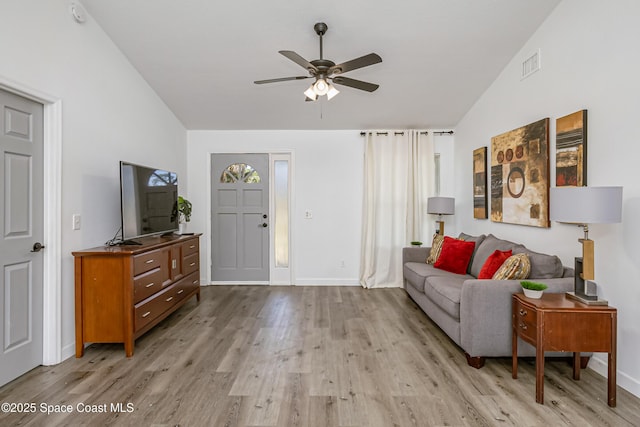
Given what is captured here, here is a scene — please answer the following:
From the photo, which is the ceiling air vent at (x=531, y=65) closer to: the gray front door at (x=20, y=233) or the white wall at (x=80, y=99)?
the white wall at (x=80, y=99)

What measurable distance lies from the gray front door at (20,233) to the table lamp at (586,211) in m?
3.86

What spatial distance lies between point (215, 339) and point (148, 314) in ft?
2.15

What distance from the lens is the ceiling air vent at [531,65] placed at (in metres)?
3.17

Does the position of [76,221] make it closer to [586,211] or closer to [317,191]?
[317,191]

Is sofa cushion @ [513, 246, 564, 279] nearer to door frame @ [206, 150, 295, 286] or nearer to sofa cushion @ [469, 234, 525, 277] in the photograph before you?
sofa cushion @ [469, 234, 525, 277]

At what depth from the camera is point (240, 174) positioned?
5.24 meters

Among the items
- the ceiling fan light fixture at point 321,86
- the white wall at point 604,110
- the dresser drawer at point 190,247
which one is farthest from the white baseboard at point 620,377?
the dresser drawer at point 190,247

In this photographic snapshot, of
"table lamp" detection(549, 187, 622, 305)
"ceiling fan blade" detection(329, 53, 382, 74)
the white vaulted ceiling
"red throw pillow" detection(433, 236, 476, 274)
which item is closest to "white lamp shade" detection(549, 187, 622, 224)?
"table lamp" detection(549, 187, 622, 305)

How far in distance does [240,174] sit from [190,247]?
165 cm

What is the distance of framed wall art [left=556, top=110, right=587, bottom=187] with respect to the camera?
2.63m

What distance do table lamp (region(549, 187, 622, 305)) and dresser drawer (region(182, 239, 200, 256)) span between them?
3.63 meters

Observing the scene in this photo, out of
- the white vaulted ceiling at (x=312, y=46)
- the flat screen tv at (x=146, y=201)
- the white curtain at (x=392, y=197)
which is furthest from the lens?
the white curtain at (x=392, y=197)

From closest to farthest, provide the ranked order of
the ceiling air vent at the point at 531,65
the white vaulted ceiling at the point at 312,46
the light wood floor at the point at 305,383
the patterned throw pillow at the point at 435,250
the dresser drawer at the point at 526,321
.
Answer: the light wood floor at the point at 305,383 < the dresser drawer at the point at 526,321 < the white vaulted ceiling at the point at 312,46 < the ceiling air vent at the point at 531,65 < the patterned throw pillow at the point at 435,250

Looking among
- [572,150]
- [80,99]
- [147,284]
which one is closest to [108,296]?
[147,284]
